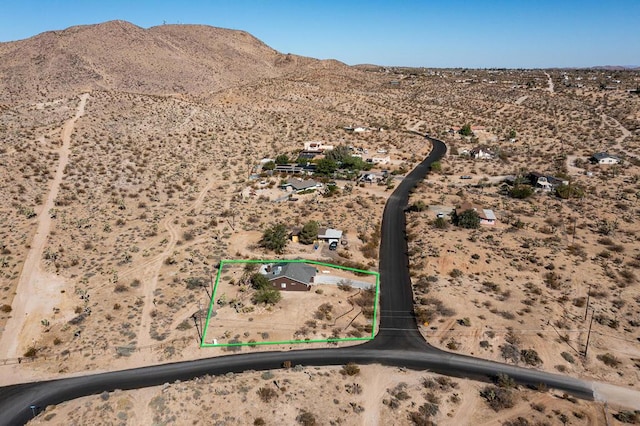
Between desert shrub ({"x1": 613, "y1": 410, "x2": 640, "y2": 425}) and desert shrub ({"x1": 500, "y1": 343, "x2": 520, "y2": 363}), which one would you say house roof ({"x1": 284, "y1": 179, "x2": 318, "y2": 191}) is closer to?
desert shrub ({"x1": 500, "y1": 343, "x2": 520, "y2": 363})

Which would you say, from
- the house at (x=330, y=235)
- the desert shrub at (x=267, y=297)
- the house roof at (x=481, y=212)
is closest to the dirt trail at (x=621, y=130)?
the house roof at (x=481, y=212)

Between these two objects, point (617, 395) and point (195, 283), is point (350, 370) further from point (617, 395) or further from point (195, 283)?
point (195, 283)

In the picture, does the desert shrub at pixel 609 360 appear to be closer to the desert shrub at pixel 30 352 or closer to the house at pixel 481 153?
the desert shrub at pixel 30 352

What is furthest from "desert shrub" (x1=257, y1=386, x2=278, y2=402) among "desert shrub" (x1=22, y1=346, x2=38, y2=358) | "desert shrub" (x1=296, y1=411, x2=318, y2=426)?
"desert shrub" (x1=22, y1=346, x2=38, y2=358)

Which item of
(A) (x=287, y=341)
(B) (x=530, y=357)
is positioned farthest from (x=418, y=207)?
(A) (x=287, y=341)

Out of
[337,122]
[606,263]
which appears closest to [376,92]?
[337,122]
